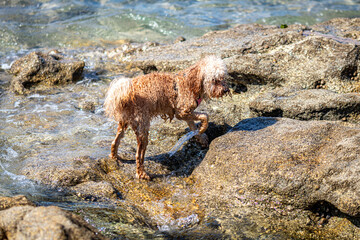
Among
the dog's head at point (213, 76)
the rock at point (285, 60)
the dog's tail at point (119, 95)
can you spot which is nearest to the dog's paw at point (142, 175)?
the dog's tail at point (119, 95)

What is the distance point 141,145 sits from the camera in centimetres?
520

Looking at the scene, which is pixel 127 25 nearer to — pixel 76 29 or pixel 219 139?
pixel 76 29

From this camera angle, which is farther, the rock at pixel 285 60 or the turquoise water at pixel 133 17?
the turquoise water at pixel 133 17

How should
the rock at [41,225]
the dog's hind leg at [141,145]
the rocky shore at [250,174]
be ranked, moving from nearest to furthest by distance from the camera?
the rock at [41,225]
the rocky shore at [250,174]
the dog's hind leg at [141,145]

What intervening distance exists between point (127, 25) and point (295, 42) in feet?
31.0

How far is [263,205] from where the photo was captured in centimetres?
457

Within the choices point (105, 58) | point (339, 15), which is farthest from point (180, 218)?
point (339, 15)

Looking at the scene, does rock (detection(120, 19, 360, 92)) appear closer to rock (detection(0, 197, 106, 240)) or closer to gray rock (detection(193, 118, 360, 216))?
gray rock (detection(193, 118, 360, 216))

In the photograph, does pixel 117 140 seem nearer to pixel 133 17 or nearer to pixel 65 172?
pixel 65 172

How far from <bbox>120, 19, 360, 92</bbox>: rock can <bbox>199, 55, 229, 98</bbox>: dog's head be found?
211 cm

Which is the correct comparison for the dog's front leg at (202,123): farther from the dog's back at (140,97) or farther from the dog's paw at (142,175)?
the dog's paw at (142,175)

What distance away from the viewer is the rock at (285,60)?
23.0 feet

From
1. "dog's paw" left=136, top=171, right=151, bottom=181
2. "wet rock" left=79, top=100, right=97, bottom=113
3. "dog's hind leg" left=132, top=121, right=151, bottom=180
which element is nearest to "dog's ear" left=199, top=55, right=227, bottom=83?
"dog's hind leg" left=132, top=121, right=151, bottom=180

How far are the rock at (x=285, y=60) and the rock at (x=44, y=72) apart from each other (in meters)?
2.03
